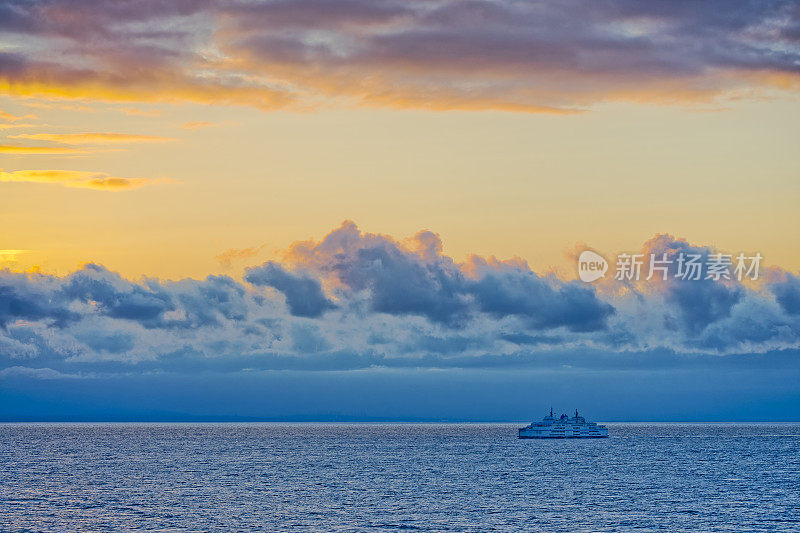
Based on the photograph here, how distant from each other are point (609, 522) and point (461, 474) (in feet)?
249

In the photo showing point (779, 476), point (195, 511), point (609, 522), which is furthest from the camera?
point (779, 476)

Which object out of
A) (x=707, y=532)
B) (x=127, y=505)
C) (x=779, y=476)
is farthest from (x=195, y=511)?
(x=779, y=476)

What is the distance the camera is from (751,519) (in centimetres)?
11250

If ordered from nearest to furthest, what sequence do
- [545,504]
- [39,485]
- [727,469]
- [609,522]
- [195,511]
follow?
[609,522]
[195,511]
[545,504]
[39,485]
[727,469]

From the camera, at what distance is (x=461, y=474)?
7244 inches

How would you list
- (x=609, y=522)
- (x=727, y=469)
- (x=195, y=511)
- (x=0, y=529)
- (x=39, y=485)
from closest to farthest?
(x=0, y=529) < (x=609, y=522) < (x=195, y=511) < (x=39, y=485) < (x=727, y=469)

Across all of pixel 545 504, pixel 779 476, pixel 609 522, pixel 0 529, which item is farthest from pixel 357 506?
pixel 779 476

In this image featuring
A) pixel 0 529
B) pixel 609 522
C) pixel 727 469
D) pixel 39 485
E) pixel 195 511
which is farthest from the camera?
pixel 727 469

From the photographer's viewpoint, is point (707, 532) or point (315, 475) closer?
point (707, 532)

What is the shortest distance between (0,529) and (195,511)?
81.8ft

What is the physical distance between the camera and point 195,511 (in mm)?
120188

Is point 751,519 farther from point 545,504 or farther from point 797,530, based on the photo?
point 545,504

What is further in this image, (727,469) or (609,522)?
(727,469)

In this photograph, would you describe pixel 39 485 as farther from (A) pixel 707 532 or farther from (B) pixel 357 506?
(A) pixel 707 532
